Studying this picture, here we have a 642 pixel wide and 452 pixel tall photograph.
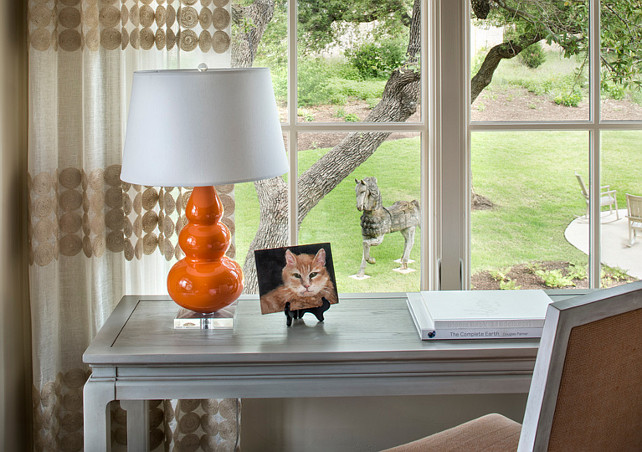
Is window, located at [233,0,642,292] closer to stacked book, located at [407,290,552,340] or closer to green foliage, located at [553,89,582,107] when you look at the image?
green foliage, located at [553,89,582,107]

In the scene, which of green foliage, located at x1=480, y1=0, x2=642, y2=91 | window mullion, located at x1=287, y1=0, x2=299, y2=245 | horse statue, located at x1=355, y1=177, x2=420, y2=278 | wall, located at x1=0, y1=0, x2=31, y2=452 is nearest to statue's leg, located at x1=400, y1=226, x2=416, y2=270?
horse statue, located at x1=355, y1=177, x2=420, y2=278

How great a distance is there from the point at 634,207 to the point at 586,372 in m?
1.52

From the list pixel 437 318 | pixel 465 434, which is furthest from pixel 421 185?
pixel 465 434

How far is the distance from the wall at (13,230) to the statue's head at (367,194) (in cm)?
110

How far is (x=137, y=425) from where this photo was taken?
6.52ft

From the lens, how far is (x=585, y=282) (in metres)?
2.43

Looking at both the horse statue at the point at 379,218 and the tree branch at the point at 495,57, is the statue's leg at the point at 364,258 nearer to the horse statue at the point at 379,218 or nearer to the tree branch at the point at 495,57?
the horse statue at the point at 379,218

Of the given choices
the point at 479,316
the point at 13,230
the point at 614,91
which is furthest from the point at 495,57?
the point at 13,230

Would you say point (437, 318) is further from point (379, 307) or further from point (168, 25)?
point (168, 25)

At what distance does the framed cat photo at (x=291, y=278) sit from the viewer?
6.00 feet

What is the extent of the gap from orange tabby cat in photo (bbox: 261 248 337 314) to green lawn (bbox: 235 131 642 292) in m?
0.56

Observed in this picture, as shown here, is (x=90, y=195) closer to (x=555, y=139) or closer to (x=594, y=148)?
(x=555, y=139)

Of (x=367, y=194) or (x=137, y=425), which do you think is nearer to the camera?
(x=137, y=425)

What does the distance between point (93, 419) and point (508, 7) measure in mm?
1841
